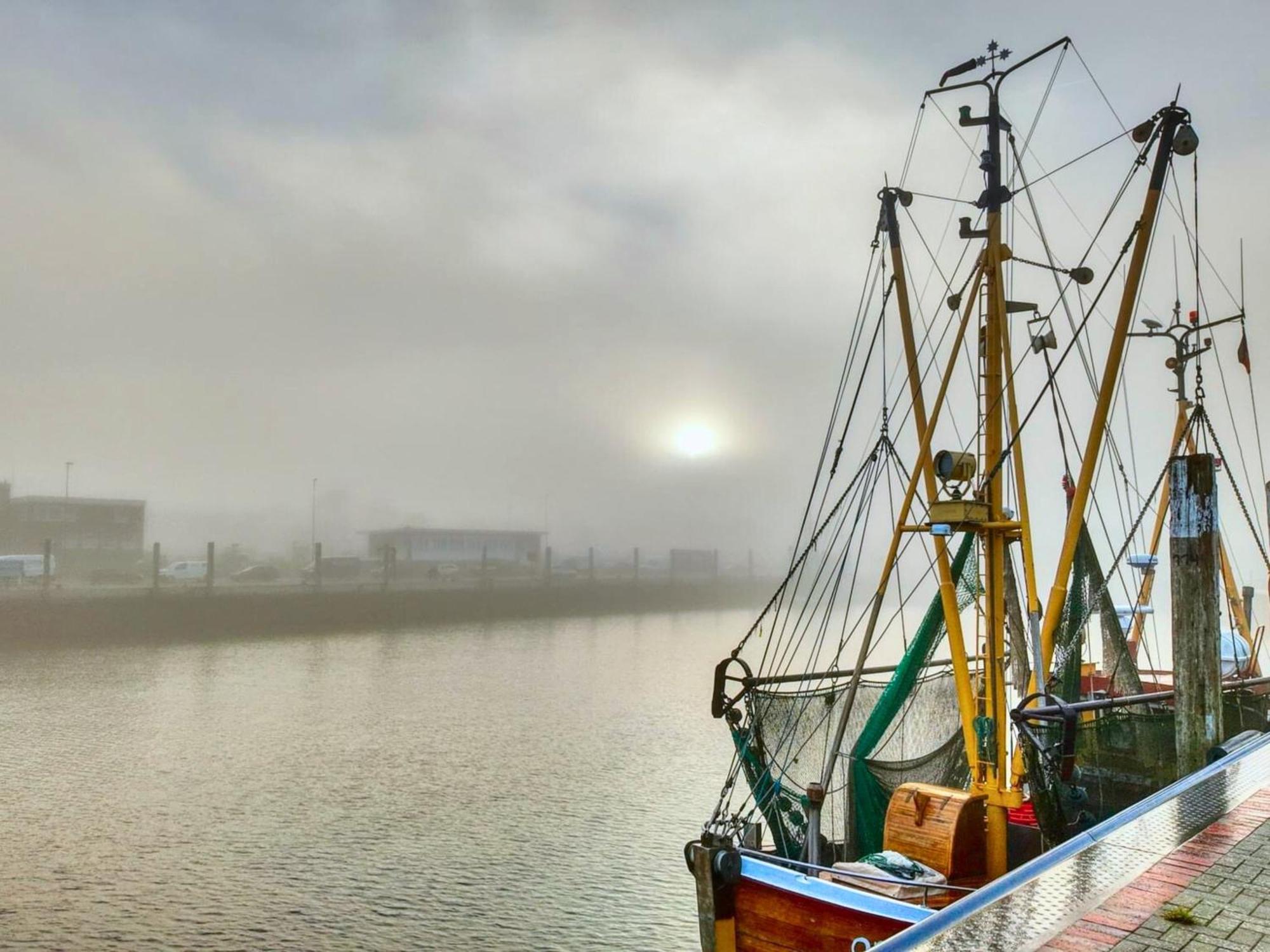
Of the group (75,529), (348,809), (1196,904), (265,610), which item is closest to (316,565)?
(265,610)

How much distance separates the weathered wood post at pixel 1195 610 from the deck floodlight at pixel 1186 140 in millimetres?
4177

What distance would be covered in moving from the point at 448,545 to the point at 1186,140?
113117 mm

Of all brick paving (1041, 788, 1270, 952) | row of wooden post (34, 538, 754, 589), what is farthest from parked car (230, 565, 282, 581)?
brick paving (1041, 788, 1270, 952)

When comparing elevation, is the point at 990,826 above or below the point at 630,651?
above

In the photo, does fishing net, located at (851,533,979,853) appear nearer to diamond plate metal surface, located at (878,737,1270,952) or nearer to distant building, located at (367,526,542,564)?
diamond plate metal surface, located at (878,737,1270,952)

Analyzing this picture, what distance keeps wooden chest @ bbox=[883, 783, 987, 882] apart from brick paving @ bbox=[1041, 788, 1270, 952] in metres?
2.67

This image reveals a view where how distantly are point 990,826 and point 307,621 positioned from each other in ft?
233

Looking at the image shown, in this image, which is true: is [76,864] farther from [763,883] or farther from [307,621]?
[307,621]

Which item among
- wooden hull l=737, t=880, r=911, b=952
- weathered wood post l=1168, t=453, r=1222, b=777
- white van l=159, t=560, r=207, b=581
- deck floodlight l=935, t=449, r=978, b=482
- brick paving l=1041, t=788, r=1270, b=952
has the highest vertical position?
deck floodlight l=935, t=449, r=978, b=482

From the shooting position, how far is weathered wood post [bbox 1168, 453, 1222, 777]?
38.5ft

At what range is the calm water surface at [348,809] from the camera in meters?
15.1

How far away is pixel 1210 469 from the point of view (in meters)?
12.1

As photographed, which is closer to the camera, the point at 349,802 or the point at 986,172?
the point at 986,172

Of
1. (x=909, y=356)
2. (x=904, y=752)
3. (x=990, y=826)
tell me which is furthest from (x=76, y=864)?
(x=909, y=356)
